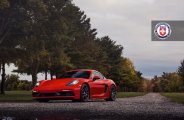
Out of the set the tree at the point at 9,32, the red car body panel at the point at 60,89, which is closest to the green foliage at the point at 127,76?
the tree at the point at 9,32

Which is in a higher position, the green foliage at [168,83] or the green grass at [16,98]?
the green foliage at [168,83]

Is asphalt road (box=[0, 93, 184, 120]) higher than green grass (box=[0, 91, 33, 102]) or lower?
lower

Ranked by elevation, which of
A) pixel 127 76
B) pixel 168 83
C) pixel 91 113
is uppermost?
pixel 168 83

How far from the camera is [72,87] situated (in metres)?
13.6

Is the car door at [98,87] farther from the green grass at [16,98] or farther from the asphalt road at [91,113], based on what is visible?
the asphalt road at [91,113]

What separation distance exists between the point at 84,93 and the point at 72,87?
567 mm

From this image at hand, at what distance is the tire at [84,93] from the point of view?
1379cm

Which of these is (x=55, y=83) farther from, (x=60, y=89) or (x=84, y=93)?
(x=84, y=93)

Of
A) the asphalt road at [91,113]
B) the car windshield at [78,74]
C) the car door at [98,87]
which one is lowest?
the asphalt road at [91,113]

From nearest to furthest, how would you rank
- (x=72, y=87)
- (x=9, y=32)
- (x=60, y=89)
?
(x=60, y=89) → (x=72, y=87) → (x=9, y=32)

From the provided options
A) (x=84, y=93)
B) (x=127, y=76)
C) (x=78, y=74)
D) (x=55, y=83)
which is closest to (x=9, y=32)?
(x=78, y=74)

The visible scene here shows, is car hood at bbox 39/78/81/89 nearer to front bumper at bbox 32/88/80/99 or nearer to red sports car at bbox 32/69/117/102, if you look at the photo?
red sports car at bbox 32/69/117/102

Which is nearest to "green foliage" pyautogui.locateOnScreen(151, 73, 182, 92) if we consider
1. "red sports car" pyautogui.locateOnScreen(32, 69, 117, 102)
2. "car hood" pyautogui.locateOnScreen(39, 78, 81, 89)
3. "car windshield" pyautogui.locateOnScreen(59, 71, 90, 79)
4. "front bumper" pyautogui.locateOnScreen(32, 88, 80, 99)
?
"car windshield" pyautogui.locateOnScreen(59, 71, 90, 79)

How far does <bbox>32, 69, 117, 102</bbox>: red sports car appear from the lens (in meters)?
13.6
